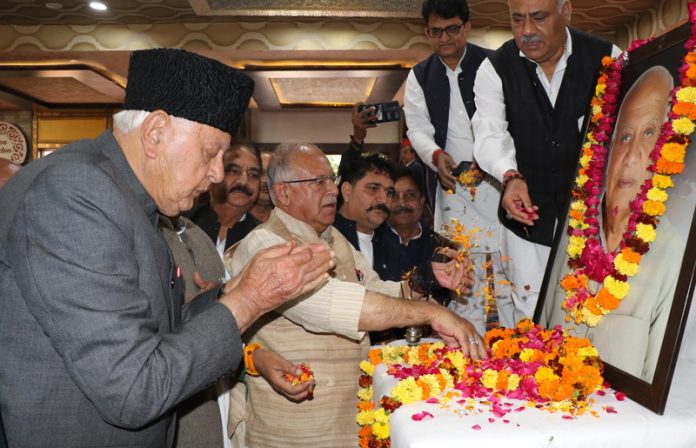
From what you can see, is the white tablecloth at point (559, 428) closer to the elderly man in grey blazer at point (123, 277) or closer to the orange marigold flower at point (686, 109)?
the elderly man in grey blazer at point (123, 277)

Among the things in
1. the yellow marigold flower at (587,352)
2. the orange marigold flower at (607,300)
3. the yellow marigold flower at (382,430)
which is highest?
the orange marigold flower at (607,300)

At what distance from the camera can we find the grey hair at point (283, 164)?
3033 mm

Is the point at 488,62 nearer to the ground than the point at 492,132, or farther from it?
farther from it

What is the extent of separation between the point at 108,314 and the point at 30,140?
15.0 metres

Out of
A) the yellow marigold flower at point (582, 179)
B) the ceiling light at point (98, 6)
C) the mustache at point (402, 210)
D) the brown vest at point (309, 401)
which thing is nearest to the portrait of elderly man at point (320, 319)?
the brown vest at point (309, 401)

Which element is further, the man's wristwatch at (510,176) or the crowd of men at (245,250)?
the man's wristwatch at (510,176)

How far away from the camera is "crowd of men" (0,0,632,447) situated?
4.29 ft

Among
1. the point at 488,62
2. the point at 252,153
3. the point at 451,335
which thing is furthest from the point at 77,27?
the point at 451,335

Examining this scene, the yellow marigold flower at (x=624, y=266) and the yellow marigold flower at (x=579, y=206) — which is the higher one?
the yellow marigold flower at (x=579, y=206)

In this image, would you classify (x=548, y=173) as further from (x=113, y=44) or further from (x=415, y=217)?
(x=113, y=44)

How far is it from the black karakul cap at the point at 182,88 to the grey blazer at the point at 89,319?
166mm

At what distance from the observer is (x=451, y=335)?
83.5 inches

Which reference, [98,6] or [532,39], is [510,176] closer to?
[532,39]

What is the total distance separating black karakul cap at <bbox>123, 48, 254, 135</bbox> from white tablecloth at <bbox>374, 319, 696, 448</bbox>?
0.90 metres
